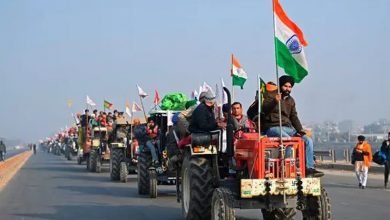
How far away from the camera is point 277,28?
35.1 feet

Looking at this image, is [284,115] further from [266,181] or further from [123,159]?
[123,159]

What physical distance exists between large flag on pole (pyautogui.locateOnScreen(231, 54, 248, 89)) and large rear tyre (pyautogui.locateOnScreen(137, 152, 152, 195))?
15.5 feet

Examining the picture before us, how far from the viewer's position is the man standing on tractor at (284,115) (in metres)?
10.6

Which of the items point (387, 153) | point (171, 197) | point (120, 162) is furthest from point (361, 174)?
point (120, 162)

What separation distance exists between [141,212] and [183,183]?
218 centimetres

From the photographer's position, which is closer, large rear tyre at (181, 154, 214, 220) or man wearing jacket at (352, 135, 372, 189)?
large rear tyre at (181, 154, 214, 220)

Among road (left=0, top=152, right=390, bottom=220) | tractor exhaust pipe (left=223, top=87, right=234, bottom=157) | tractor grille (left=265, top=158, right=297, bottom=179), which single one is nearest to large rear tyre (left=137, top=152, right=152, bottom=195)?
road (left=0, top=152, right=390, bottom=220)

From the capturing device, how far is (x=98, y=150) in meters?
34.1

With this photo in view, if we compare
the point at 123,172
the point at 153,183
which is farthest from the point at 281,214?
the point at 123,172

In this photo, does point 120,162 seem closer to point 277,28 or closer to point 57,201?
point 57,201

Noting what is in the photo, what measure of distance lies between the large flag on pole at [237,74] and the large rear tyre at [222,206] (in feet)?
16.5

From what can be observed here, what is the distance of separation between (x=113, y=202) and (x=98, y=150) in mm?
16694

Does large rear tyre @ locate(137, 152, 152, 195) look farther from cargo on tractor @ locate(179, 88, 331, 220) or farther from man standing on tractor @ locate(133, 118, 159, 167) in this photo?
cargo on tractor @ locate(179, 88, 331, 220)

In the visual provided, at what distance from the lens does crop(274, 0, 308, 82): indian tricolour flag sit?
34.6ft
